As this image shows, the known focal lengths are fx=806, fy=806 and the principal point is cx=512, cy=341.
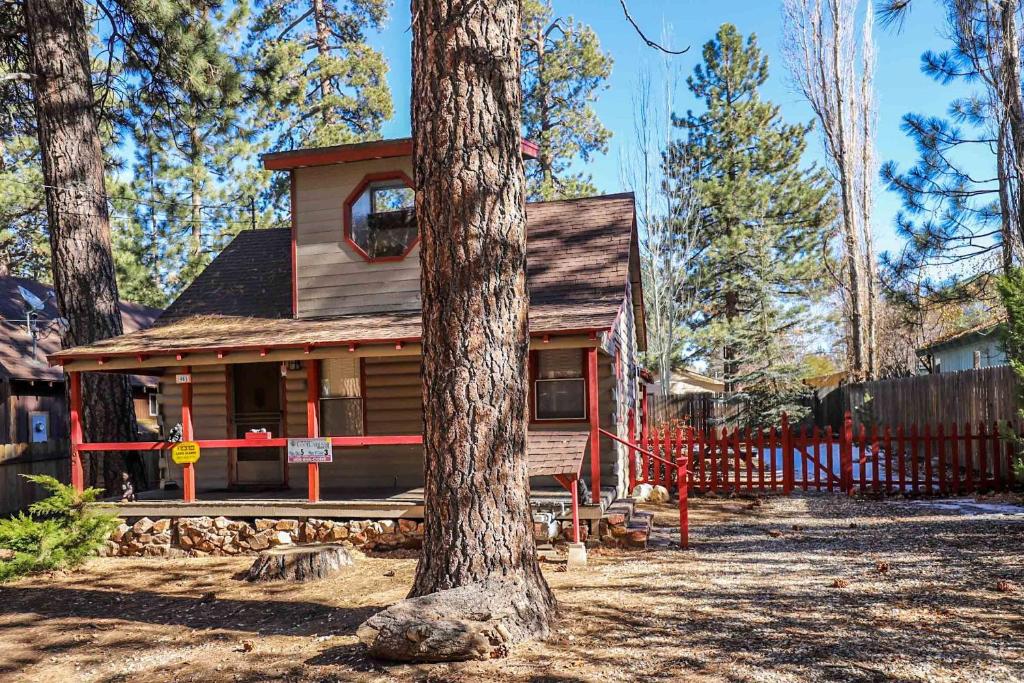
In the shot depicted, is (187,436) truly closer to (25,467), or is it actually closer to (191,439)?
(191,439)

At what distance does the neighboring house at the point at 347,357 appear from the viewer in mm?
11273

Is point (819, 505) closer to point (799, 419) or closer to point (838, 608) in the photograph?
point (838, 608)

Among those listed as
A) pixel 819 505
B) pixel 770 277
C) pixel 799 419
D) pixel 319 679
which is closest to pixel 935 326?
pixel 770 277

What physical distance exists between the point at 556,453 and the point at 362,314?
4.34 m

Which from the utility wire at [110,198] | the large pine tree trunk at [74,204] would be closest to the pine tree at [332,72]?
the utility wire at [110,198]

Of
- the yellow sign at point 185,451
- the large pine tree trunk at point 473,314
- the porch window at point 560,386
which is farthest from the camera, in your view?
the porch window at point 560,386

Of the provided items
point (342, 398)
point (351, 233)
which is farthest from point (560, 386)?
point (351, 233)

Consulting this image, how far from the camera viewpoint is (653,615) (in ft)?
20.7

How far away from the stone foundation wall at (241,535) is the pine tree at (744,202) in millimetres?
16479

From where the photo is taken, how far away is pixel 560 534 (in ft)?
31.6

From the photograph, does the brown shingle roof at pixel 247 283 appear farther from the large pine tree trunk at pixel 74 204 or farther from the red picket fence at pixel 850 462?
the red picket fence at pixel 850 462

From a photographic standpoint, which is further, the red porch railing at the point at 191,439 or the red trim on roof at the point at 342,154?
the red trim on roof at the point at 342,154

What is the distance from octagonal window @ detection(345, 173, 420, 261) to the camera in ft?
40.0

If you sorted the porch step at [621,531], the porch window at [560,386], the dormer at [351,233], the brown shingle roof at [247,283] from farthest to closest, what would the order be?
1. the brown shingle roof at [247,283]
2. the dormer at [351,233]
3. the porch window at [560,386]
4. the porch step at [621,531]
